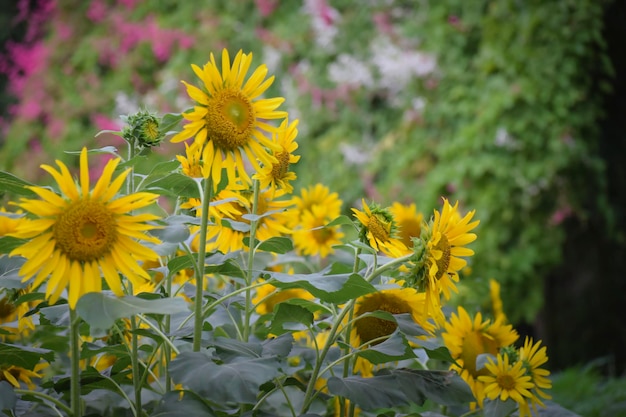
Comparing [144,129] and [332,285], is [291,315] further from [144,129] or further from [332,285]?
[144,129]

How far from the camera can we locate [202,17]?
4.61 m

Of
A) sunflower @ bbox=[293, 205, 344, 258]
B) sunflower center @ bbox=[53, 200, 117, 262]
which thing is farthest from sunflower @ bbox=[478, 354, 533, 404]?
sunflower center @ bbox=[53, 200, 117, 262]

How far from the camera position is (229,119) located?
2.99ft

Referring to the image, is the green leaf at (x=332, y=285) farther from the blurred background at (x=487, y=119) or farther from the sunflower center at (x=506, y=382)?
the blurred background at (x=487, y=119)

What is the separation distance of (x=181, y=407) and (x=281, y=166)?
0.40 metres

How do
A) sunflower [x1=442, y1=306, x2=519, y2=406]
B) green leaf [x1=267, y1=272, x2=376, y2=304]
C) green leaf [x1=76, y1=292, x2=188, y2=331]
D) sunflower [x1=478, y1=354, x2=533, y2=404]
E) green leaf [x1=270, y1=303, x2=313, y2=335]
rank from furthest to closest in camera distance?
sunflower [x1=442, y1=306, x2=519, y2=406]
sunflower [x1=478, y1=354, x2=533, y2=404]
green leaf [x1=270, y1=303, x2=313, y2=335]
green leaf [x1=267, y1=272, x2=376, y2=304]
green leaf [x1=76, y1=292, x2=188, y2=331]

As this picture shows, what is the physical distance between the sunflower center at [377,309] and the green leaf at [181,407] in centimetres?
33

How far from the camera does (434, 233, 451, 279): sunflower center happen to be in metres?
0.97

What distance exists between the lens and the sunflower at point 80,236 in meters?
0.80

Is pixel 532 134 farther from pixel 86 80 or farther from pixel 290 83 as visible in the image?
pixel 86 80

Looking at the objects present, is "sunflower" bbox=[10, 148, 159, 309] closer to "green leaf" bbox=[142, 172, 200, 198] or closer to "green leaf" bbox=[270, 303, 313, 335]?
"green leaf" bbox=[142, 172, 200, 198]

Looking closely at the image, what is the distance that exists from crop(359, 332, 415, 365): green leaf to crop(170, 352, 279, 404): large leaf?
0.15 metres

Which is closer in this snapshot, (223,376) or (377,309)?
(223,376)

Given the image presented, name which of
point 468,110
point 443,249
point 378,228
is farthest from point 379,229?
point 468,110
